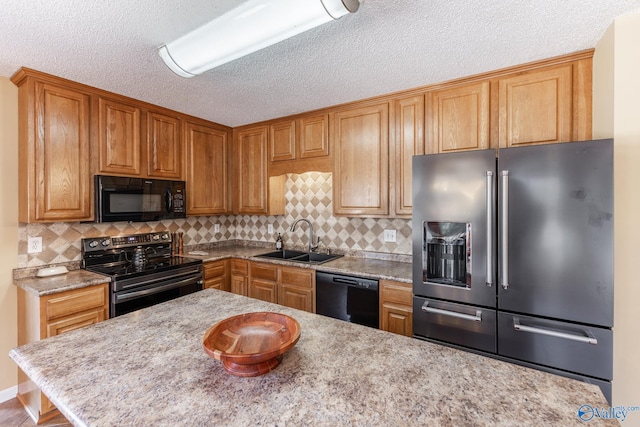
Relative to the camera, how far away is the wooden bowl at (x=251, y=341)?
868 millimetres

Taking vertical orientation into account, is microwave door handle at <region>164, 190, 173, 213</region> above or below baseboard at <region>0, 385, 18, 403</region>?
above

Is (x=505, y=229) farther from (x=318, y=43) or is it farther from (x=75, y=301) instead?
(x=75, y=301)

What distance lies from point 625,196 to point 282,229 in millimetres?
2972

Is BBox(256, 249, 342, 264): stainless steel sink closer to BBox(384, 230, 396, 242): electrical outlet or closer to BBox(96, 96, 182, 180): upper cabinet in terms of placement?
BBox(384, 230, 396, 242): electrical outlet

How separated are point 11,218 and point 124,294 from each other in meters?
1.06

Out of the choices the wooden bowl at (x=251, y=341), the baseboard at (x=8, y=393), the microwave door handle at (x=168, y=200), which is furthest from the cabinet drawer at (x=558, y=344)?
the baseboard at (x=8, y=393)

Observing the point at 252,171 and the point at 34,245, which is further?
the point at 252,171

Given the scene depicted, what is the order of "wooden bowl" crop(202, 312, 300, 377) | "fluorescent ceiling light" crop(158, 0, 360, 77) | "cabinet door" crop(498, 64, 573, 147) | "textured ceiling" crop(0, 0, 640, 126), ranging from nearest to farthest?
"wooden bowl" crop(202, 312, 300, 377)
"fluorescent ceiling light" crop(158, 0, 360, 77)
"textured ceiling" crop(0, 0, 640, 126)
"cabinet door" crop(498, 64, 573, 147)

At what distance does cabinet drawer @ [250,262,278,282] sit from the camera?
2.91m

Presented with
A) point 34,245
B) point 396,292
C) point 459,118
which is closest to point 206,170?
point 34,245

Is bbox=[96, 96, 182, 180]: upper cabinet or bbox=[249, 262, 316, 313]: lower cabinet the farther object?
bbox=[249, 262, 316, 313]: lower cabinet

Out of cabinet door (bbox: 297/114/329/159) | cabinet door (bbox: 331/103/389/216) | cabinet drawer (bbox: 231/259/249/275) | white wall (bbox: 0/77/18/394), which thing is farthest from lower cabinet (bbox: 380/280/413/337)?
white wall (bbox: 0/77/18/394)

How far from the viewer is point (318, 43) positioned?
1.75 m

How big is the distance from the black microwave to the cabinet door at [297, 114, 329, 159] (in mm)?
1334
